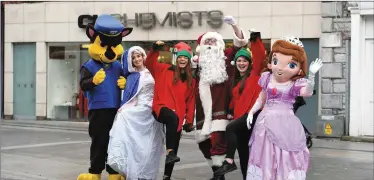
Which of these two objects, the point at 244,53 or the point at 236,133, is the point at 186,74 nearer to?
the point at 244,53

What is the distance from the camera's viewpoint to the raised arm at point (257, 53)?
20.0 feet

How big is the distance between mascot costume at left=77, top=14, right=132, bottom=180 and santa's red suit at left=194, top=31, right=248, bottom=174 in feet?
Result: 3.12

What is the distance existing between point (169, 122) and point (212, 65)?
849 millimetres

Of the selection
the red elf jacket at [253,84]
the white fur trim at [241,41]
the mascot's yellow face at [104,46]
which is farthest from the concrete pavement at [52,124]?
the red elf jacket at [253,84]

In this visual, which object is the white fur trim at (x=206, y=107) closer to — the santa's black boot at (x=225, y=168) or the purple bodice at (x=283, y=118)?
the santa's black boot at (x=225, y=168)

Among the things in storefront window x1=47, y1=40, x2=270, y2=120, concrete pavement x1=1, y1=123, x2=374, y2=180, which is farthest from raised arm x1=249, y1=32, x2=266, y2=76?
storefront window x1=47, y1=40, x2=270, y2=120

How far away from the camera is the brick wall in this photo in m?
12.7

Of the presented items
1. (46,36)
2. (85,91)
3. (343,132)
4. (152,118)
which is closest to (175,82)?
(152,118)

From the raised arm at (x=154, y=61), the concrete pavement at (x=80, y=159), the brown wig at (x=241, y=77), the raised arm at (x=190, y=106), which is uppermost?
the raised arm at (x=154, y=61)

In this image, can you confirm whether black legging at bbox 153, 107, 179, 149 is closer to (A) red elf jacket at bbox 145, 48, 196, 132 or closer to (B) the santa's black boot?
(A) red elf jacket at bbox 145, 48, 196, 132

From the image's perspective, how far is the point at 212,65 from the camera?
21.5 ft

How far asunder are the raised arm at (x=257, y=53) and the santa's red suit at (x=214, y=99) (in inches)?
16.7

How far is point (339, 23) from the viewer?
42.0 ft

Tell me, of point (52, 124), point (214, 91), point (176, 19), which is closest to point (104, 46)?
point (214, 91)
